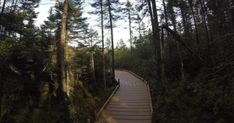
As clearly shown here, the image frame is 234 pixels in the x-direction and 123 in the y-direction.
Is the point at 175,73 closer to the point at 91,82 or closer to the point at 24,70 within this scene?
the point at 91,82

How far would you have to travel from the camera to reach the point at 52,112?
696 inches

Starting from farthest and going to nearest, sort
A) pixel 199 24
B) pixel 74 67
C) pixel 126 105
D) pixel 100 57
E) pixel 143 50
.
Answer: pixel 143 50 < pixel 199 24 < pixel 100 57 < pixel 74 67 < pixel 126 105

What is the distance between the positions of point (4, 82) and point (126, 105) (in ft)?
28.3

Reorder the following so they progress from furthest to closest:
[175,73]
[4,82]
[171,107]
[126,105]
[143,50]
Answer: [143,50], [175,73], [4,82], [126,105], [171,107]

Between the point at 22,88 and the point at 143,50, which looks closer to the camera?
the point at 22,88

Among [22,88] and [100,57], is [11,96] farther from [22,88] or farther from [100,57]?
[100,57]

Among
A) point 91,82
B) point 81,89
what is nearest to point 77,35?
point 91,82

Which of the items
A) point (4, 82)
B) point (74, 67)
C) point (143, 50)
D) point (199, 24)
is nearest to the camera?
point (4, 82)

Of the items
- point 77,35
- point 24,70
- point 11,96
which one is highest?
point 77,35

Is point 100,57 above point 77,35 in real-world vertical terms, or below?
below

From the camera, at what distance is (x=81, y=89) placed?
22891mm

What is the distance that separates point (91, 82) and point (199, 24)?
17592 millimetres

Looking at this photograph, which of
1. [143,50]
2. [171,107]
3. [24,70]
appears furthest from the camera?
[143,50]

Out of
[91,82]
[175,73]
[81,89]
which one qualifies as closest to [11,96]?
[81,89]
